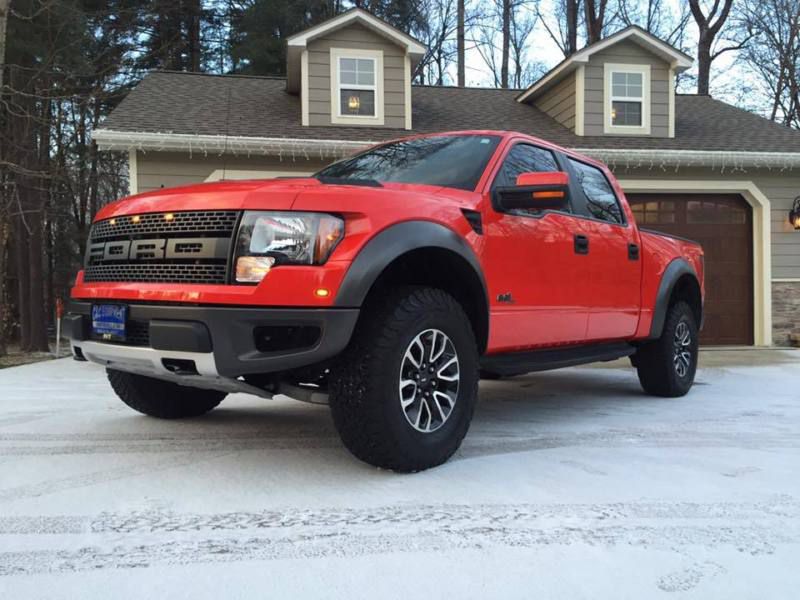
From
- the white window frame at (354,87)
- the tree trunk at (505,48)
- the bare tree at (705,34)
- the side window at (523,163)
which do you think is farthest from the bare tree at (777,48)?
the side window at (523,163)

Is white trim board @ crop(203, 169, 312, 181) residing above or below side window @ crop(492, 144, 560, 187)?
above

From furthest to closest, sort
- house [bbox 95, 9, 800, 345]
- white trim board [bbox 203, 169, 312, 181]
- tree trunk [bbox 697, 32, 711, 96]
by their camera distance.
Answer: tree trunk [bbox 697, 32, 711, 96], house [bbox 95, 9, 800, 345], white trim board [bbox 203, 169, 312, 181]

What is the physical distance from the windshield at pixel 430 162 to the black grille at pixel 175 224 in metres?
0.94

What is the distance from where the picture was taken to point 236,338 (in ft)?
8.77

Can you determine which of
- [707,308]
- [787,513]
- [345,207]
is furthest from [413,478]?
[707,308]

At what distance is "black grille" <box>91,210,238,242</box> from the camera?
9.28 feet

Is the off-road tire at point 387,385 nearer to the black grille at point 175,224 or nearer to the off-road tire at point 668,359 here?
the black grille at point 175,224

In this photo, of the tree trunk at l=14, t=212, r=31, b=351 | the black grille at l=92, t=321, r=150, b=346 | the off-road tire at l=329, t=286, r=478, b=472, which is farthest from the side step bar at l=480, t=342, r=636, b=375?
the tree trunk at l=14, t=212, r=31, b=351

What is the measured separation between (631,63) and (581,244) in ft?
28.9

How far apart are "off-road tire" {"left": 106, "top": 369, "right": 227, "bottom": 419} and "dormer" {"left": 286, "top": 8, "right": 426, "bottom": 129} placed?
6870mm

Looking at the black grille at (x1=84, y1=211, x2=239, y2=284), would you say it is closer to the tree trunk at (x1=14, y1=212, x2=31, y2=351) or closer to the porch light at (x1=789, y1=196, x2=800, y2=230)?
the porch light at (x1=789, y1=196, x2=800, y2=230)

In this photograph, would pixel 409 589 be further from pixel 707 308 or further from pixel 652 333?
pixel 707 308

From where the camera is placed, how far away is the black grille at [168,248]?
9.22ft

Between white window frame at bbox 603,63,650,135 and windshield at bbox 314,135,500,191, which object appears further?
white window frame at bbox 603,63,650,135
